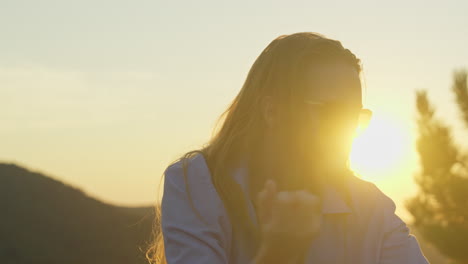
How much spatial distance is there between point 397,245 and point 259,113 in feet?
2.40

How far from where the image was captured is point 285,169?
2.17 meters

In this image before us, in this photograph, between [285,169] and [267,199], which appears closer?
[267,199]

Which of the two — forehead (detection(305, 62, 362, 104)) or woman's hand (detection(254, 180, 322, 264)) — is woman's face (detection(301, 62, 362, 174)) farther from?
woman's hand (detection(254, 180, 322, 264))

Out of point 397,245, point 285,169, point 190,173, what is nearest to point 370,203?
point 397,245

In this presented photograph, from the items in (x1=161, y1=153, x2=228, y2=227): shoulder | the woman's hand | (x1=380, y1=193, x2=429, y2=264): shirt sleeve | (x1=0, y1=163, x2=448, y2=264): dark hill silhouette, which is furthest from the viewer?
(x1=0, y1=163, x2=448, y2=264): dark hill silhouette

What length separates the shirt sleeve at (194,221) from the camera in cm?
201

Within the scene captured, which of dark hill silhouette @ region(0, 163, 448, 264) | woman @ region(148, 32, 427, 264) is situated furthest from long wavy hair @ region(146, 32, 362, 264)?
dark hill silhouette @ region(0, 163, 448, 264)

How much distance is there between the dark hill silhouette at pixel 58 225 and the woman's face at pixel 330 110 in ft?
21.4

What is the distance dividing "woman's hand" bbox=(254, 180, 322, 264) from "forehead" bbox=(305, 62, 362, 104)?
24.1 inches

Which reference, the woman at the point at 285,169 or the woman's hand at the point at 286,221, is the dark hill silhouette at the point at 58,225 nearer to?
the woman at the point at 285,169

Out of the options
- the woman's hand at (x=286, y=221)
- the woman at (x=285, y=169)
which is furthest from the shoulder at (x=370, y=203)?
the woman's hand at (x=286, y=221)

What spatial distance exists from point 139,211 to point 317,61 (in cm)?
973

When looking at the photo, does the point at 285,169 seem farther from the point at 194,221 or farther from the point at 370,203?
the point at 370,203

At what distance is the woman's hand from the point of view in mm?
1530
